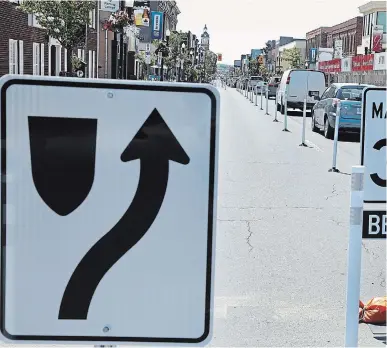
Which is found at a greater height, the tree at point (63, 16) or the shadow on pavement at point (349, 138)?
the tree at point (63, 16)

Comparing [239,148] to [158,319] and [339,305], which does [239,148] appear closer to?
[339,305]

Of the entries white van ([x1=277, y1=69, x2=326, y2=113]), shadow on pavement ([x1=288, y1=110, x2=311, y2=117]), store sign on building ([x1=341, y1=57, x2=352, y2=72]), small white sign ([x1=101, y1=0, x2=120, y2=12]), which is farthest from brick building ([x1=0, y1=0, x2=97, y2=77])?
store sign on building ([x1=341, y1=57, x2=352, y2=72])

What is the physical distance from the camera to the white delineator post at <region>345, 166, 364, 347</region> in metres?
3.35

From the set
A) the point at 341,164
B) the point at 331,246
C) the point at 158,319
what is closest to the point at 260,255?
the point at 331,246

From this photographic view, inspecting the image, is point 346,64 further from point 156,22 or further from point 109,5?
point 109,5

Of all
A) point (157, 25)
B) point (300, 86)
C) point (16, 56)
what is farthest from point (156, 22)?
point (16, 56)

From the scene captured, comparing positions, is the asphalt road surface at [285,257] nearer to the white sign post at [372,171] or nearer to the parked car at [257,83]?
the white sign post at [372,171]

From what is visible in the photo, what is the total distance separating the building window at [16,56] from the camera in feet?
89.7

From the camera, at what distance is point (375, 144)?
3.79 m

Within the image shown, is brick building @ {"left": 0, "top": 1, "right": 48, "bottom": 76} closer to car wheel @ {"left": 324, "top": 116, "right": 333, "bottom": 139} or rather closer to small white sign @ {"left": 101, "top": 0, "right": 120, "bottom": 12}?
small white sign @ {"left": 101, "top": 0, "right": 120, "bottom": 12}

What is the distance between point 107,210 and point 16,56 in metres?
27.2

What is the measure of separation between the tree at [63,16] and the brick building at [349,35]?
57.1 metres

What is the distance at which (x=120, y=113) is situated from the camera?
7.10ft

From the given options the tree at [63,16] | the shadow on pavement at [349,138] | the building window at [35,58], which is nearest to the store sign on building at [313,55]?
the building window at [35,58]
